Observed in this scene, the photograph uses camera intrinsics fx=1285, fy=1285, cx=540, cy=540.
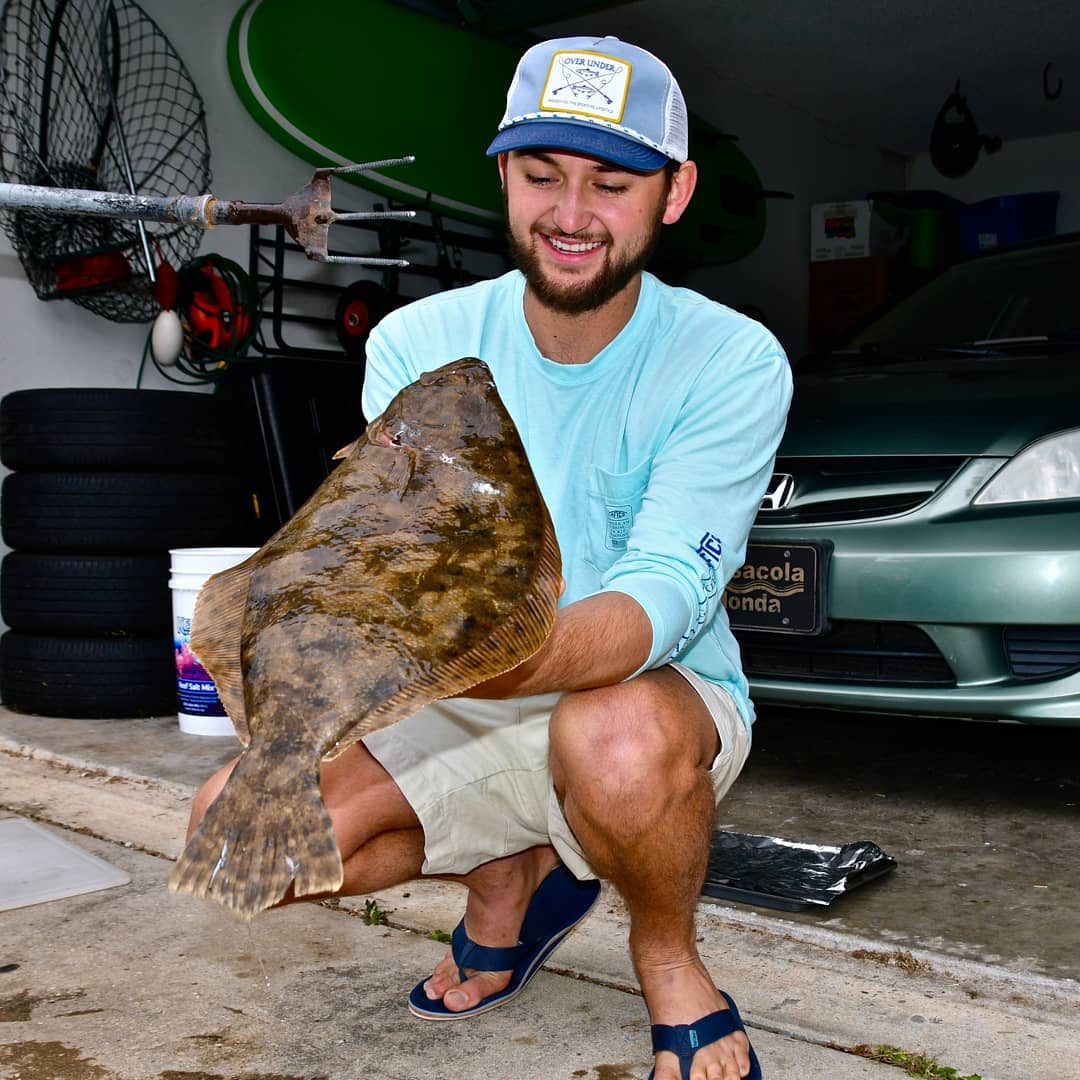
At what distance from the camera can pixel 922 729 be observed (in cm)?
414

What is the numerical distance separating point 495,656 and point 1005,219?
9334mm

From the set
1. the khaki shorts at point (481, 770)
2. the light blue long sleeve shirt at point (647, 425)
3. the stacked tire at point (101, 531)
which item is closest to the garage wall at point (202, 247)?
the stacked tire at point (101, 531)

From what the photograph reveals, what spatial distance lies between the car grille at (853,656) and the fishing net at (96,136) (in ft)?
7.77

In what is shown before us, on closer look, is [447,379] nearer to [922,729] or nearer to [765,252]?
[922,729]

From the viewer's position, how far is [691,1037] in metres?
1.86

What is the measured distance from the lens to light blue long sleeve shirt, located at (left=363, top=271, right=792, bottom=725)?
6.32 feet

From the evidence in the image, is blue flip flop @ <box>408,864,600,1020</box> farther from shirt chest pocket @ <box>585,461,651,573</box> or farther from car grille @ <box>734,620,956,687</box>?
car grille @ <box>734,620,956,687</box>

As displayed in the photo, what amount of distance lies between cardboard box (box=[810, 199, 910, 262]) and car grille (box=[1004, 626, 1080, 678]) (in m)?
6.80

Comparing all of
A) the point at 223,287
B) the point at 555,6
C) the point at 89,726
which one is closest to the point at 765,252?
the point at 555,6

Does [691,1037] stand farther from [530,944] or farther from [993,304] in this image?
[993,304]

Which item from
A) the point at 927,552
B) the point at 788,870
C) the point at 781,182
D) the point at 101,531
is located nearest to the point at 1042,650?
the point at 927,552

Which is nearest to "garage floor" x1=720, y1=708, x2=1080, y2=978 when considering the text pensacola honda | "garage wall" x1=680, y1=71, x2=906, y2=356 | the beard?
the text pensacola honda

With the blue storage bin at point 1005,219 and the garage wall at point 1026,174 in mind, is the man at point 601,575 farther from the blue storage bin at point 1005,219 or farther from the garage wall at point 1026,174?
the garage wall at point 1026,174

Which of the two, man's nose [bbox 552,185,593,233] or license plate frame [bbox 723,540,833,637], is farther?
license plate frame [bbox 723,540,833,637]
